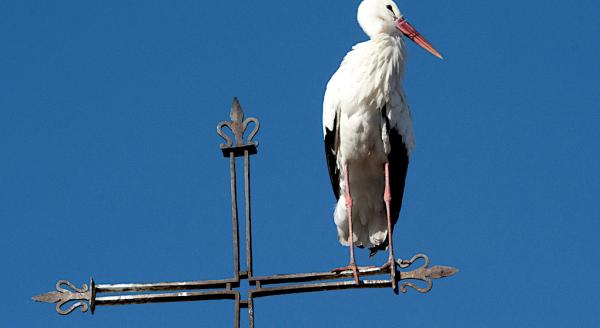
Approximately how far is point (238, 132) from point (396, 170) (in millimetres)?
2879

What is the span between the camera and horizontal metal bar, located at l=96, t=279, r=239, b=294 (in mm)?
6418

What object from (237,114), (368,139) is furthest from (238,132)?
(368,139)

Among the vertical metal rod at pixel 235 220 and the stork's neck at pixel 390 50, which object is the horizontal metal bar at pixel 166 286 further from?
the stork's neck at pixel 390 50

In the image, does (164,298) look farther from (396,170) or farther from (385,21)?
(385,21)

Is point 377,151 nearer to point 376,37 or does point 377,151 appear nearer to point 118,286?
point 376,37

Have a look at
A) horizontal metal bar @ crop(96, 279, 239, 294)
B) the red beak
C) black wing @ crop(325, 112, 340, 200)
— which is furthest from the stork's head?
horizontal metal bar @ crop(96, 279, 239, 294)

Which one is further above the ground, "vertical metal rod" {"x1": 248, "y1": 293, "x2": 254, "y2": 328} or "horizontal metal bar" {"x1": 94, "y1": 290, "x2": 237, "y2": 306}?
"horizontal metal bar" {"x1": 94, "y1": 290, "x2": 237, "y2": 306}

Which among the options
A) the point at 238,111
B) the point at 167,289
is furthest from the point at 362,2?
the point at 167,289

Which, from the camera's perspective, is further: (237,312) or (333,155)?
(333,155)

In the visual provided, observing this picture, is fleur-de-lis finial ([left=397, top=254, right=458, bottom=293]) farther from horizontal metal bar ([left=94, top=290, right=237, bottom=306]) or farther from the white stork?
the white stork

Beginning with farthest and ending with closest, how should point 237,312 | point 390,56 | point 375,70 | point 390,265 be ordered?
point 390,56 → point 375,70 → point 390,265 → point 237,312

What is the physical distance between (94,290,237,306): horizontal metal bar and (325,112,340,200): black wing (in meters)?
3.47

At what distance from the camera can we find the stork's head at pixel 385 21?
1030 centimetres

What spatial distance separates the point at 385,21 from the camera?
10344 millimetres
